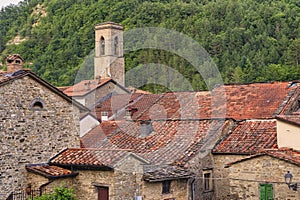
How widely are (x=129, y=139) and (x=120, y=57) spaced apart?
3566cm

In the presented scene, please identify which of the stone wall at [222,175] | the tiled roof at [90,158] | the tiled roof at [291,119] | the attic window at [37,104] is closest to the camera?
the tiled roof at [90,158]

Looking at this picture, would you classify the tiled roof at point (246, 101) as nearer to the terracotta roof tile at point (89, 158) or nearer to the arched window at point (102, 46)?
the terracotta roof tile at point (89, 158)

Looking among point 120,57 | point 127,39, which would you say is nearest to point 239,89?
point 120,57

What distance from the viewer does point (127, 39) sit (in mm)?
78312

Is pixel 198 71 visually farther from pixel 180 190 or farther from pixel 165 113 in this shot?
pixel 180 190

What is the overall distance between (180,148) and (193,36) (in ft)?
205

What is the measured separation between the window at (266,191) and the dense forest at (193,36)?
146 feet

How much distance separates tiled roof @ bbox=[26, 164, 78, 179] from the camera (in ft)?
53.2

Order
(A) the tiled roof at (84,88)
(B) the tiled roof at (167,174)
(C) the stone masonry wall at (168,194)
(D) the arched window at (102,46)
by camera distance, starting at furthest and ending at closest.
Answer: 1. (D) the arched window at (102,46)
2. (A) the tiled roof at (84,88)
3. (C) the stone masonry wall at (168,194)
4. (B) the tiled roof at (167,174)

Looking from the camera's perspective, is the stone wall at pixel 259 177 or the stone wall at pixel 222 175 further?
the stone wall at pixel 222 175

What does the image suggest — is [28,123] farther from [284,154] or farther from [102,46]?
[102,46]

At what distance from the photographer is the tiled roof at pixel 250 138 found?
1884cm

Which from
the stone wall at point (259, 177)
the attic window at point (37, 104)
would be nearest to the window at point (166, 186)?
the stone wall at point (259, 177)

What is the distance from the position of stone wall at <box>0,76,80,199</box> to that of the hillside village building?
0.04 meters
